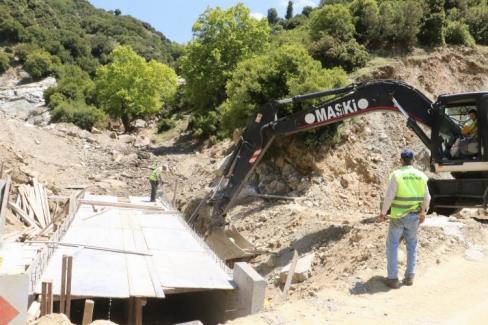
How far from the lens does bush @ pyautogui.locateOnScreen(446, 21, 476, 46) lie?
22.4m

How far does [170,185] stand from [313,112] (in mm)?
11539

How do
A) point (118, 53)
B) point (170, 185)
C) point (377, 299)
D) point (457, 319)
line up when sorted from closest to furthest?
point (457, 319), point (377, 299), point (170, 185), point (118, 53)

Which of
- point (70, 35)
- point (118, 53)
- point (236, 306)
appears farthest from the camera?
point (70, 35)

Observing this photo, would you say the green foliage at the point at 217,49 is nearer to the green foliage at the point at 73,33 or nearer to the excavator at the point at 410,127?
the excavator at the point at 410,127

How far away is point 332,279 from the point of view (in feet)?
28.1

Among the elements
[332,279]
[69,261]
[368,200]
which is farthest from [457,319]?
[368,200]

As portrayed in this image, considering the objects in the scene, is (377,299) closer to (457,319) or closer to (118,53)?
(457,319)

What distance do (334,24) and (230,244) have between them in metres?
13.6

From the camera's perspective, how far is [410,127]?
988cm

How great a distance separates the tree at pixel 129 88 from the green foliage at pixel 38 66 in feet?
81.9

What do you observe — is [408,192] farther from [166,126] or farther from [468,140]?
[166,126]

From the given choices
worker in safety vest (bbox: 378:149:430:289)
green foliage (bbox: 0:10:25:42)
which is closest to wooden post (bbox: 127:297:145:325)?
worker in safety vest (bbox: 378:149:430:289)

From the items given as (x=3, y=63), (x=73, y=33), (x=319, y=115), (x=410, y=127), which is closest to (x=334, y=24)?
(x=319, y=115)

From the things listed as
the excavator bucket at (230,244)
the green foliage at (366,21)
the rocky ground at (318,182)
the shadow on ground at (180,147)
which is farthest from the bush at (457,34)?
the excavator bucket at (230,244)
